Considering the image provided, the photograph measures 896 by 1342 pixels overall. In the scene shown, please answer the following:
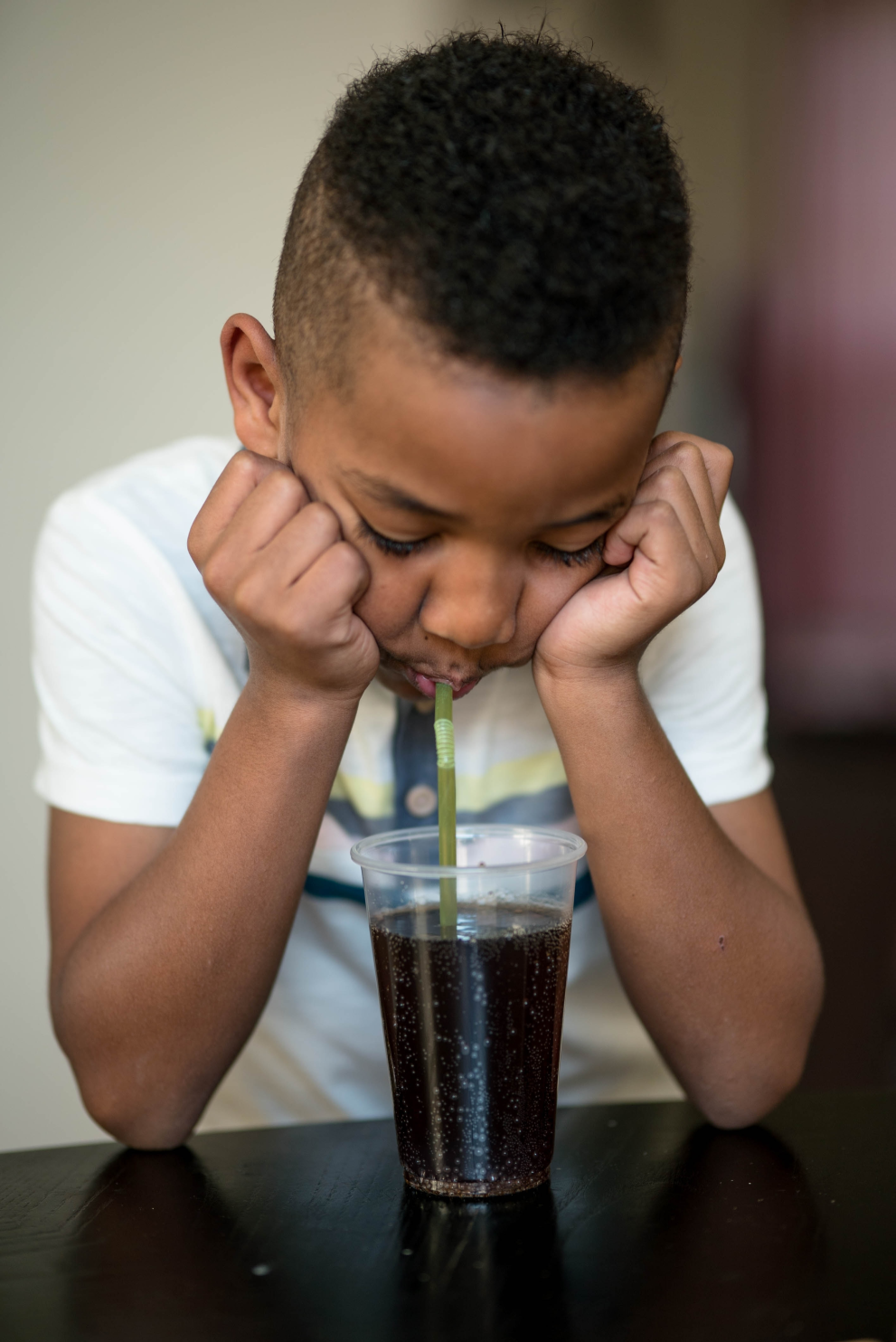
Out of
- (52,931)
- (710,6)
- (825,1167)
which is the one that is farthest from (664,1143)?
(710,6)

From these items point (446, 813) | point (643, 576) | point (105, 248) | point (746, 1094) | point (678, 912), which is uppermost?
point (105, 248)

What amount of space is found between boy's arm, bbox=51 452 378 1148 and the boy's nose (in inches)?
2.0

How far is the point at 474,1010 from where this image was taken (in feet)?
2.36

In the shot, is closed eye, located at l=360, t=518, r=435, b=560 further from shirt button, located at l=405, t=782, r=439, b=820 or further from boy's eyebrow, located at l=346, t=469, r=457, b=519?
shirt button, located at l=405, t=782, r=439, b=820

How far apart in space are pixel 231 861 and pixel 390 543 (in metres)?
0.26

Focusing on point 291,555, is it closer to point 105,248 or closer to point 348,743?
point 348,743

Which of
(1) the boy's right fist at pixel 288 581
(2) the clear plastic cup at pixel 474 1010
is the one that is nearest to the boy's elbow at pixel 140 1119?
(2) the clear plastic cup at pixel 474 1010

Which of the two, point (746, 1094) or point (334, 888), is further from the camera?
point (334, 888)

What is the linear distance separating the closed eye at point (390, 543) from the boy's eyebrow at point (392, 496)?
Result: 31 millimetres

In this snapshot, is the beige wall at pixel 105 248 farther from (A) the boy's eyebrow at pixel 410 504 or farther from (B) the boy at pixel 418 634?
(A) the boy's eyebrow at pixel 410 504

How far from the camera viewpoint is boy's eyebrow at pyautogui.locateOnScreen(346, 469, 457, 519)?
74cm

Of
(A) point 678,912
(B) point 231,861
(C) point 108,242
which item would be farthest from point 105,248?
(A) point 678,912

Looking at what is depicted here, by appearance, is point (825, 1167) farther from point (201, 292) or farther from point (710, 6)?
point (710, 6)

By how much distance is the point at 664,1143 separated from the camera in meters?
0.88
